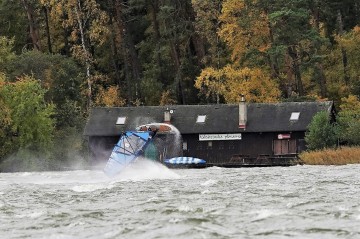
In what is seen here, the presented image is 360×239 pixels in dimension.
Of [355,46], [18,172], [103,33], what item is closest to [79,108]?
[103,33]

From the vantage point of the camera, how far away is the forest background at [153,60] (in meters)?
72.6

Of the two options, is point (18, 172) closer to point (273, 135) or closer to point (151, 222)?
point (273, 135)

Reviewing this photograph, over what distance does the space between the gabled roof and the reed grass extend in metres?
8.23

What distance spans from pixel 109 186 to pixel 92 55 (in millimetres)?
54581

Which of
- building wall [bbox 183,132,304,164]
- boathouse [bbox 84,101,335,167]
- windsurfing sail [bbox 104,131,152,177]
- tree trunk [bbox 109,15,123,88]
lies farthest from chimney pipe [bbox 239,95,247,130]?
tree trunk [bbox 109,15,123,88]

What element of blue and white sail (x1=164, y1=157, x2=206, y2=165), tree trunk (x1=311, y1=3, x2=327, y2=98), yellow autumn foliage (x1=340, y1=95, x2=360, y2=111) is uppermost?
tree trunk (x1=311, y1=3, x2=327, y2=98)

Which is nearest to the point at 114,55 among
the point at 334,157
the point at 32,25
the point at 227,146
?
the point at 32,25

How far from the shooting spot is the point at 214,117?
73000mm

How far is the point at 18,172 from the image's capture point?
66.0 metres

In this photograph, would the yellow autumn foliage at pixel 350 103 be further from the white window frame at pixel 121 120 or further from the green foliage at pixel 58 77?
the green foliage at pixel 58 77

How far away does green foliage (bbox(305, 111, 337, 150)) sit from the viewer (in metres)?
64.9

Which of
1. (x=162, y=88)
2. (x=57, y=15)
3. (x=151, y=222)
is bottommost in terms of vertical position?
(x=151, y=222)

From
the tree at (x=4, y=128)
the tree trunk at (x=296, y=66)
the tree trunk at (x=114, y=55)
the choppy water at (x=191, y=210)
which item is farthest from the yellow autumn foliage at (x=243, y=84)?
the choppy water at (x=191, y=210)

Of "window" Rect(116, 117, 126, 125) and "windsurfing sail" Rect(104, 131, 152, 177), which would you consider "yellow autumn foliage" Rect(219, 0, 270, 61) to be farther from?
"windsurfing sail" Rect(104, 131, 152, 177)
